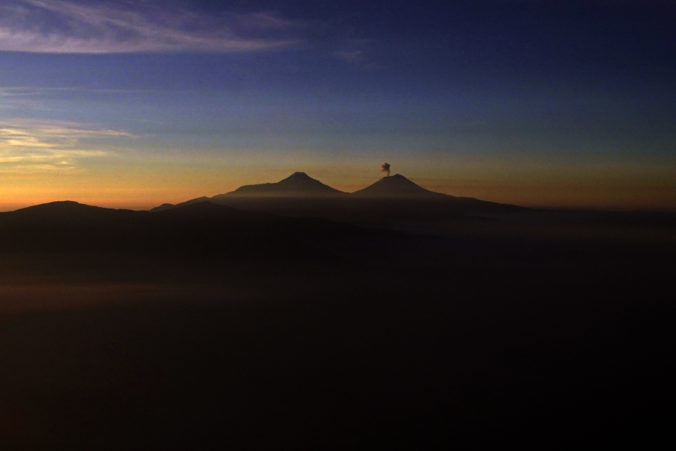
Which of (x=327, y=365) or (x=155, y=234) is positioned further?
(x=155, y=234)

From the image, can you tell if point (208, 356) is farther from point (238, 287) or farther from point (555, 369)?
point (238, 287)

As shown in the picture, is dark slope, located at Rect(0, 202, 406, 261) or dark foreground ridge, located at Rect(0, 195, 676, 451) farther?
dark slope, located at Rect(0, 202, 406, 261)

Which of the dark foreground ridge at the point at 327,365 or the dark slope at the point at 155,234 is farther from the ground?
the dark slope at the point at 155,234

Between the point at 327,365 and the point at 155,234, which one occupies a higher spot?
the point at 155,234

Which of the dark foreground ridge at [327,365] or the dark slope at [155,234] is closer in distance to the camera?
the dark foreground ridge at [327,365]

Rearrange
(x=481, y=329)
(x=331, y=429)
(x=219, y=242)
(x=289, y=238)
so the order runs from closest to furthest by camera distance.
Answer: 1. (x=331, y=429)
2. (x=481, y=329)
3. (x=219, y=242)
4. (x=289, y=238)

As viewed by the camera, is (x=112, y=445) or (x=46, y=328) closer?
(x=112, y=445)

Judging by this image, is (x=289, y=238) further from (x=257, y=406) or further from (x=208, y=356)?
(x=257, y=406)

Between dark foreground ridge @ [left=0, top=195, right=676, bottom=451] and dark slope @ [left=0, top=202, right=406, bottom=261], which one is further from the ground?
dark slope @ [left=0, top=202, right=406, bottom=261]

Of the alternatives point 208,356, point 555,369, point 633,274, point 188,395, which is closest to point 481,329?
point 555,369

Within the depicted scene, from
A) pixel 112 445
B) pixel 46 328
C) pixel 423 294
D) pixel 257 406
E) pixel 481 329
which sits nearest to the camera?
pixel 112 445
